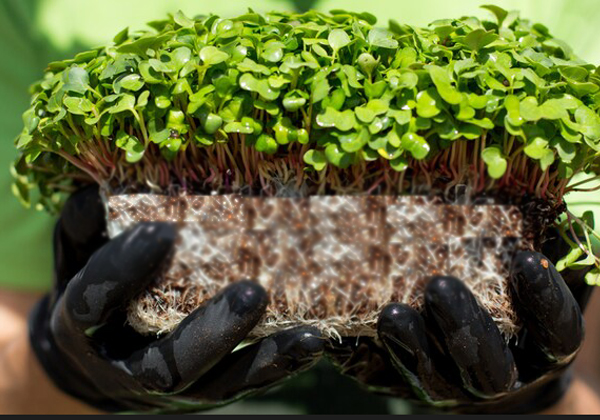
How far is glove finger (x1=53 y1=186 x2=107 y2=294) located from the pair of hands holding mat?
0.02 meters

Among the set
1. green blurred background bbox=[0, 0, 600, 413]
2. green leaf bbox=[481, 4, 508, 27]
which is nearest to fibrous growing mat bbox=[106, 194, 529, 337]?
green leaf bbox=[481, 4, 508, 27]

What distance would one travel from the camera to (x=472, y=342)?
65 cm

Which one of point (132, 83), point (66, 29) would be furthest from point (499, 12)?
point (66, 29)

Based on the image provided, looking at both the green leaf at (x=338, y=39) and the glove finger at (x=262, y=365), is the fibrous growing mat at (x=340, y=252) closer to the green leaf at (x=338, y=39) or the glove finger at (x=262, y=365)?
the glove finger at (x=262, y=365)

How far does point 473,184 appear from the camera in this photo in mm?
682

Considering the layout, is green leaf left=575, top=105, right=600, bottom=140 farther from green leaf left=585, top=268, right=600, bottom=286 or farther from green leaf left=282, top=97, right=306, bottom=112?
green leaf left=282, top=97, right=306, bottom=112

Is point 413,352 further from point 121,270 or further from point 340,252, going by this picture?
point 121,270

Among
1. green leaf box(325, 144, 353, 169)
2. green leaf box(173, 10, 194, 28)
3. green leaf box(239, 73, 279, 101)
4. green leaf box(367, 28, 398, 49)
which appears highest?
green leaf box(173, 10, 194, 28)

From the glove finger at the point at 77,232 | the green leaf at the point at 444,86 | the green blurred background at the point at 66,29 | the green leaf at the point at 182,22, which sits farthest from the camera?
the green blurred background at the point at 66,29

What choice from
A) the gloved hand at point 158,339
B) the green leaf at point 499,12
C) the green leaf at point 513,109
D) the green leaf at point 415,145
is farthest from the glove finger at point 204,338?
the green leaf at point 499,12

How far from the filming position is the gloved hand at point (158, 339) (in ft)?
2.16

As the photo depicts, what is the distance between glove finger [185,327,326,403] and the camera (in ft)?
2.18

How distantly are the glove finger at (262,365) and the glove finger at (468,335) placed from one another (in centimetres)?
13

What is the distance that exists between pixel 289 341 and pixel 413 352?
15 centimetres
